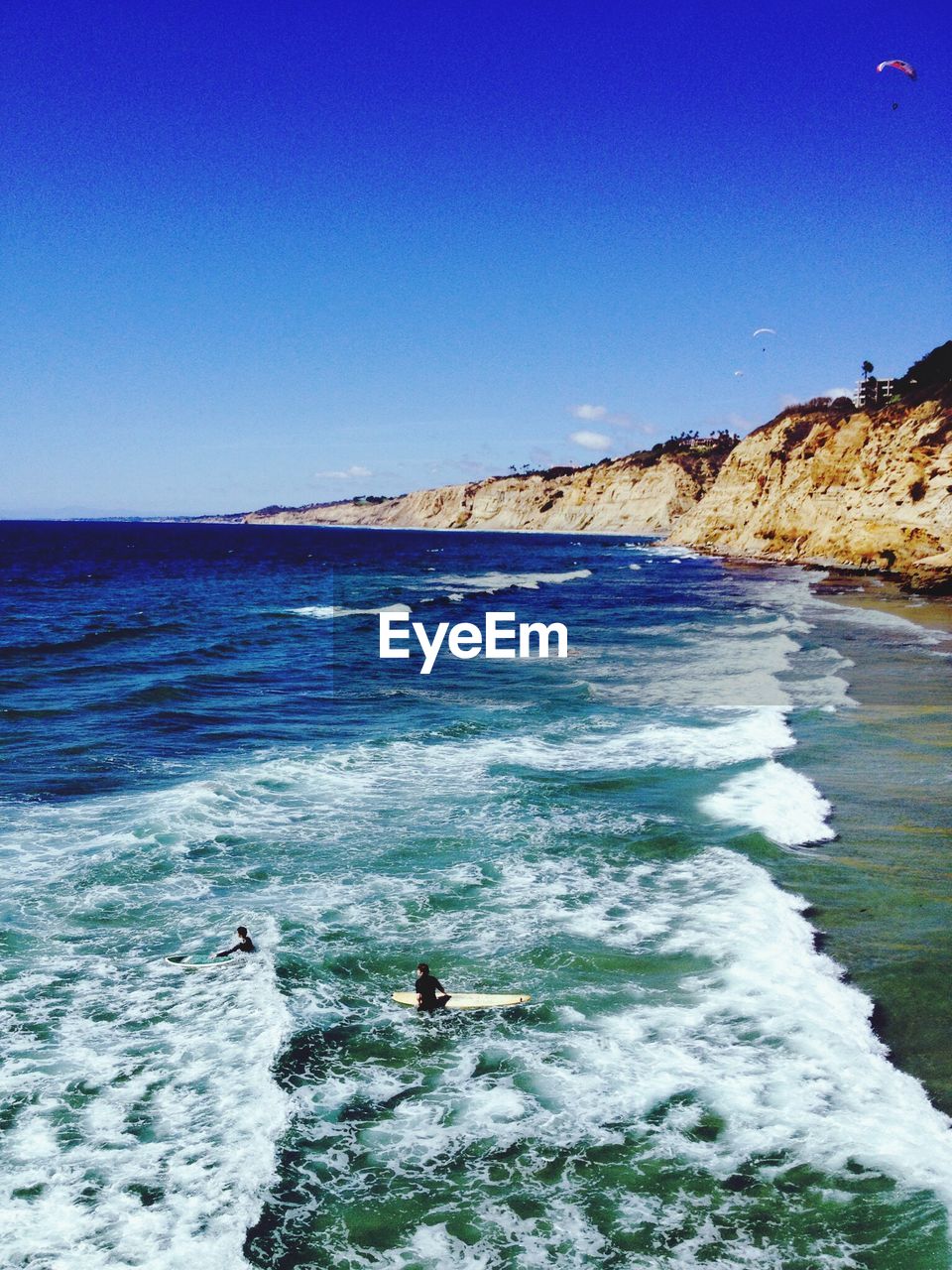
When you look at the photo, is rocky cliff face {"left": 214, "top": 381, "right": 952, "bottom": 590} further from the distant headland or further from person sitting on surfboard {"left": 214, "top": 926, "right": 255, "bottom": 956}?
person sitting on surfboard {"left": 214, "top": 926, "right": 255, "bottom": 956}

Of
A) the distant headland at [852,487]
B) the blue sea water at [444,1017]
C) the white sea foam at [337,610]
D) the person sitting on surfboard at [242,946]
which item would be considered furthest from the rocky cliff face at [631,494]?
the person sitting on surfboard at [242,946]

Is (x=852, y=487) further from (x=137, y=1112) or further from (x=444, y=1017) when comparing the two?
(x=137, y=1112)

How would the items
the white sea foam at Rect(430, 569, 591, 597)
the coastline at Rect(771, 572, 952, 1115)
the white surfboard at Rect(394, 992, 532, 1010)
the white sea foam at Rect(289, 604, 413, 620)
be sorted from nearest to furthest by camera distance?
the coastline at Rect(771, 572, 952, 1115), the white surfboard at Rect(394, 992, 532, 1010), the white sea foam at Rect(289, 604, 413, 620), the white sea foam at Rect(430, 569, 591, 597)

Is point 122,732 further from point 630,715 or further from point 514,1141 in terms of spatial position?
point 514,1141

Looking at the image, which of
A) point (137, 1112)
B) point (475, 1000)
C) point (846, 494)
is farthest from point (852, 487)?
point (137, 1112)

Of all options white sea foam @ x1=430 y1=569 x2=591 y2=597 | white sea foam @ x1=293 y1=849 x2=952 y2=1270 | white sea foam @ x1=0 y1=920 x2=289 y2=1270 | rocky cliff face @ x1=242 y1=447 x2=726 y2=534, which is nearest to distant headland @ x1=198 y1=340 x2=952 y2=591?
white sea foam @ x1=430 y1=569 x2=591 y2=597

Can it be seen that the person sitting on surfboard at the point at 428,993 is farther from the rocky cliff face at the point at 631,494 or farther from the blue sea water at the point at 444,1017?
the rocky cliff face at the point at 631,494

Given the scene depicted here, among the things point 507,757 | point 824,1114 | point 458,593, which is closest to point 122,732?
point 507,757
